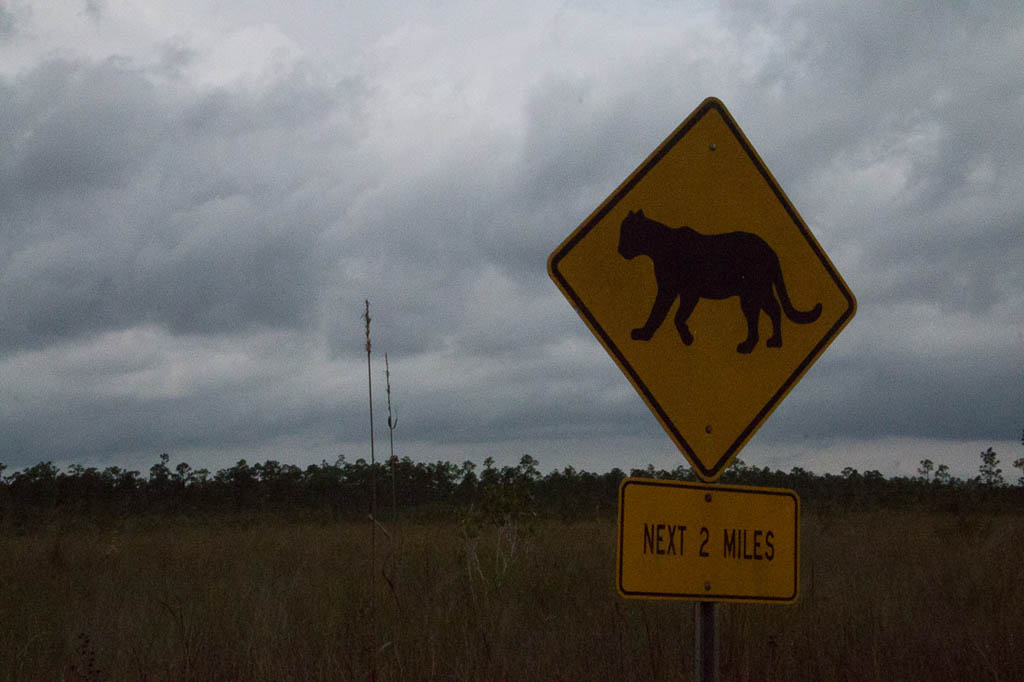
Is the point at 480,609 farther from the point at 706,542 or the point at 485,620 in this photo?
the point at 706,542

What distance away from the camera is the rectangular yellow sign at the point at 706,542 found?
2.47 metres

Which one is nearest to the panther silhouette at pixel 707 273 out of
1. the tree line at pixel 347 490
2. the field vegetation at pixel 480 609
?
the field vegetation at pixel 480 609

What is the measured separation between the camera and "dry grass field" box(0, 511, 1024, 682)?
5.39m

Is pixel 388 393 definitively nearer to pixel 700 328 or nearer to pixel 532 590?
pixel 700 328

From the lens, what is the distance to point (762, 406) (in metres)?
2.76

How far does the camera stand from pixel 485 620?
6566 mm

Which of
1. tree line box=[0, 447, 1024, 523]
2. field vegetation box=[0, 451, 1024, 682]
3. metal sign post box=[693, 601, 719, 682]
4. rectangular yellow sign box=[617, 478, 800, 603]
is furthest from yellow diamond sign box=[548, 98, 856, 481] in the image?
tree line box=[0, 447, 1024, 523]

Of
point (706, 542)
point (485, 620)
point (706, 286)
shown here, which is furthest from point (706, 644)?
point (485, 620)

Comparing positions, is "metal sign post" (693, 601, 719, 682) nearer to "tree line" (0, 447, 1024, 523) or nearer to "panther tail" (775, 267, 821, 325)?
"panther tail" (775, 267, 821, 325)

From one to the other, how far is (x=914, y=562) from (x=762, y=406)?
967 cm

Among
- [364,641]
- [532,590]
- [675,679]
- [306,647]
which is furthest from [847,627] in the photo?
[306,647]

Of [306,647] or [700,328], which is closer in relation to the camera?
[700,328]

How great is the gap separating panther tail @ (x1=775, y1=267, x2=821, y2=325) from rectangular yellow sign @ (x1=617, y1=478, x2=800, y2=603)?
621mm

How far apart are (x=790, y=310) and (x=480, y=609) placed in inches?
194
